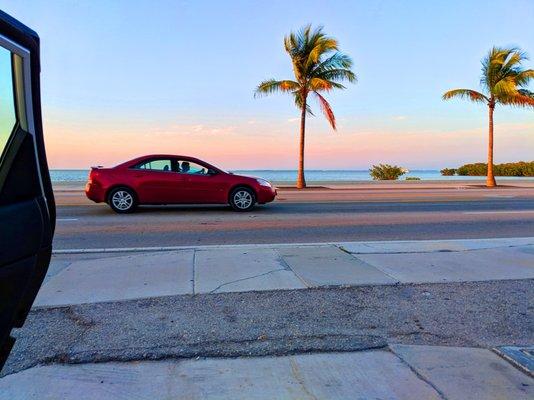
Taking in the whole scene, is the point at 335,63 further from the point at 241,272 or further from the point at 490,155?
the point at 241,272

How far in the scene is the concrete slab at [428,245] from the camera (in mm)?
7711

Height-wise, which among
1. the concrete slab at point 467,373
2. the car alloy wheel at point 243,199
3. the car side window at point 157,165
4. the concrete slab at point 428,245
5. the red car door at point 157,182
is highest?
the car side window at point 157,165

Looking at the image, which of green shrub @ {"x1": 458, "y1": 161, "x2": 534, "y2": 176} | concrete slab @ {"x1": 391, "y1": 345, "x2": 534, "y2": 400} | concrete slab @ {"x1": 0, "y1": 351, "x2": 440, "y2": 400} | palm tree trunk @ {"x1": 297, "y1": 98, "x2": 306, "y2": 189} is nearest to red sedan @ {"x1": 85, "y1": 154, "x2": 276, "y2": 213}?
concrete slab @ {"x1": 0, "y1": 351, "x2": 440, "y2": 400}

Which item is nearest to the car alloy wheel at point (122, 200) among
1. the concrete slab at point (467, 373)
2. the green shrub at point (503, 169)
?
the concrete slab at point (467, 373)

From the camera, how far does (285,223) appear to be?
37.3 feet

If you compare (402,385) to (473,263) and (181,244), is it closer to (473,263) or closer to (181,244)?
(473,263)

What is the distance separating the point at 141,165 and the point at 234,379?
1038 cm

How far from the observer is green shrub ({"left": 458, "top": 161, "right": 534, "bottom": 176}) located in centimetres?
4883

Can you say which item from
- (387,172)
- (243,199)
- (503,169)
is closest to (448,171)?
(503,169)

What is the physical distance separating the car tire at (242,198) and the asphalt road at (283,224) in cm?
35

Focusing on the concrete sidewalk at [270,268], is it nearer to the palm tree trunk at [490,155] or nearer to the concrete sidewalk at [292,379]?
the concrete sidewalk at [292,379]

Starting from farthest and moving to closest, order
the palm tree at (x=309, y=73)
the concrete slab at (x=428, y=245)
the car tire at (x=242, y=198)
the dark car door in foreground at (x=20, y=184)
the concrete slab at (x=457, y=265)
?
1. the palm tree at (x=309, y=73)
2. the car tire at (x=242, y=198)
3. the concrete slab at (x=428, y=245)
4. the concrete slab at (x=457, y=265)
5. the dark car door in foreground at (x=20, y=184)

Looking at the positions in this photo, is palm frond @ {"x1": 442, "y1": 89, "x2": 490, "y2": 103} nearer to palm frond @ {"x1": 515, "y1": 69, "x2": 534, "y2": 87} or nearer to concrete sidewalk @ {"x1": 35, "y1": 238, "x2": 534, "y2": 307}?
palm frond @ {"x1": 515, "y1": 69, "x2": 534, "y2": 87}

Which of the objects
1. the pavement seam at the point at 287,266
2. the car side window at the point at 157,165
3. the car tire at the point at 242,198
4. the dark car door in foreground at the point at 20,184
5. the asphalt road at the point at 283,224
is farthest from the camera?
the car tire at the point at 242,198
